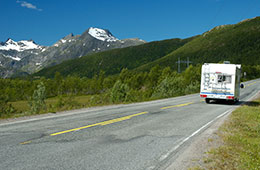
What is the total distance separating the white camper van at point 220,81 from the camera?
18.1 meters

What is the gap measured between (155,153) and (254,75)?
10947 centimetres

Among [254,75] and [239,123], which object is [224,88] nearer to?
[239,123]

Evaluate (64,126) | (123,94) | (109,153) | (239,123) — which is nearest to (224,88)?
(239,123)

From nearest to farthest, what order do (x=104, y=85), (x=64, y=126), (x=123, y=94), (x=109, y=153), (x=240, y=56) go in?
1. (x=109, y=153)
2. (x=64, y=126)
3. (x=123, y=94)
4. (x=104, y=85)
5. (x=240, y=56)

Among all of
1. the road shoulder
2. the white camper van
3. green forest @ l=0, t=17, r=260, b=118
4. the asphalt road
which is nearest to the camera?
the asphalt road

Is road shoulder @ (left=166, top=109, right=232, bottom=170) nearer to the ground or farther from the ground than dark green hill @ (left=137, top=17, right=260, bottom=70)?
nearer to the ground

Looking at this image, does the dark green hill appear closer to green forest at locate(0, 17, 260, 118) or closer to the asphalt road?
green forest at locate(0, 17, 260, 118)

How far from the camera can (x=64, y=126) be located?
28.7 feet

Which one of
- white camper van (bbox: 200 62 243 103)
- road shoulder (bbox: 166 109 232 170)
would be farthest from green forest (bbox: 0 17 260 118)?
road shoulder (bbox: 166 109 232 170)

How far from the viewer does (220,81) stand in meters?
18.3

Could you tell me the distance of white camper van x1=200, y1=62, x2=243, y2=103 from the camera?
18062 mm

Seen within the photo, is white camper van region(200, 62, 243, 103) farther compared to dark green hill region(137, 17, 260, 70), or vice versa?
dark green hill region(137, 17, 260, 70)

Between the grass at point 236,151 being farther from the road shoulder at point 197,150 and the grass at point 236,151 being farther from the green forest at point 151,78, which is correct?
the green forest at point 151,78

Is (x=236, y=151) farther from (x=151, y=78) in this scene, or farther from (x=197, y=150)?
(x=151, y=78)
